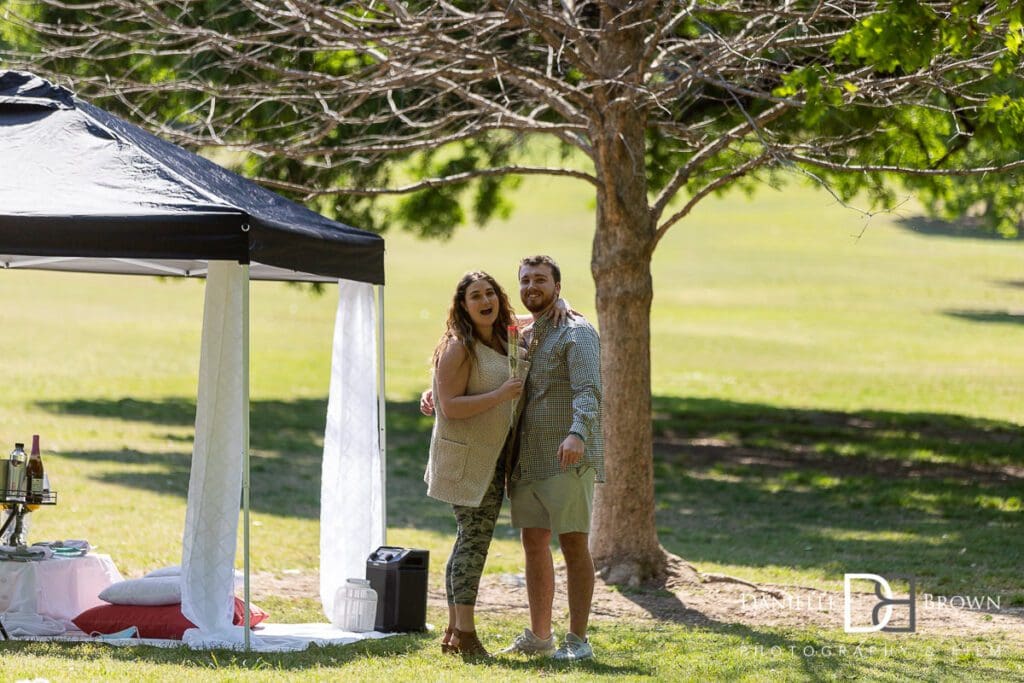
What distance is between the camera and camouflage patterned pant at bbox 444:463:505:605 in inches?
259

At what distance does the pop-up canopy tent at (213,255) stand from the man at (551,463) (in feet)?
4.16

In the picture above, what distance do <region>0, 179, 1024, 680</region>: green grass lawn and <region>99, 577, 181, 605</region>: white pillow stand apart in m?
0.66

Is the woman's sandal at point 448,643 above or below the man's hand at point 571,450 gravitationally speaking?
below

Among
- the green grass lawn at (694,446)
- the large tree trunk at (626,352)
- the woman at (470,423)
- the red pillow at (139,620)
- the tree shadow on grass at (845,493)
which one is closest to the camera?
the woman at (470,423)

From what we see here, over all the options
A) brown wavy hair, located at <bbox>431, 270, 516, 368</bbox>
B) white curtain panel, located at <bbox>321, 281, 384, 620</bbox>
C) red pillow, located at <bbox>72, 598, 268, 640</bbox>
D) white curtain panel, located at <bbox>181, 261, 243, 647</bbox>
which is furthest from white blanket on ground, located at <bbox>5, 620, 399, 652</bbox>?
brown wavy hair, located at <bbox>431, 270, 516, 368</bbox>

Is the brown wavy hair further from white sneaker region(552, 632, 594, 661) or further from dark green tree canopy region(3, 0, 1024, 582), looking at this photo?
dark green tree canopy region(3, 0, 1024, 582)

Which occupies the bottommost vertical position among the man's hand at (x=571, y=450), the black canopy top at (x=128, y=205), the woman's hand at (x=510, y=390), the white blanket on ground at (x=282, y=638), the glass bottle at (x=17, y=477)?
the white blanket on ground at (x=282, y=638)

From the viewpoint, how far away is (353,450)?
823cm

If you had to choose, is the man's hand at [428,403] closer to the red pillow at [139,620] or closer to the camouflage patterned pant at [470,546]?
the camouflage patterned pant at [470,546]

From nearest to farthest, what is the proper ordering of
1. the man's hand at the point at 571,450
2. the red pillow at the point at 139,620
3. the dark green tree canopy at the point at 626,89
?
the man's hand at the point at 571,450 < the red pillow at the point at 139,620 < the dark green tree canopy at the point at 626,89

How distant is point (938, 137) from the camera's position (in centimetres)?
1170

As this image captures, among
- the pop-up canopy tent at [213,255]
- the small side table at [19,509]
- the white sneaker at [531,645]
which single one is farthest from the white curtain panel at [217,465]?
the white sneaker at [531,645]

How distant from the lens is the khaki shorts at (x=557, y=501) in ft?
21.2

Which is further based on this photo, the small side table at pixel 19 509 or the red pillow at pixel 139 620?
the small side table at pixel 19 509
